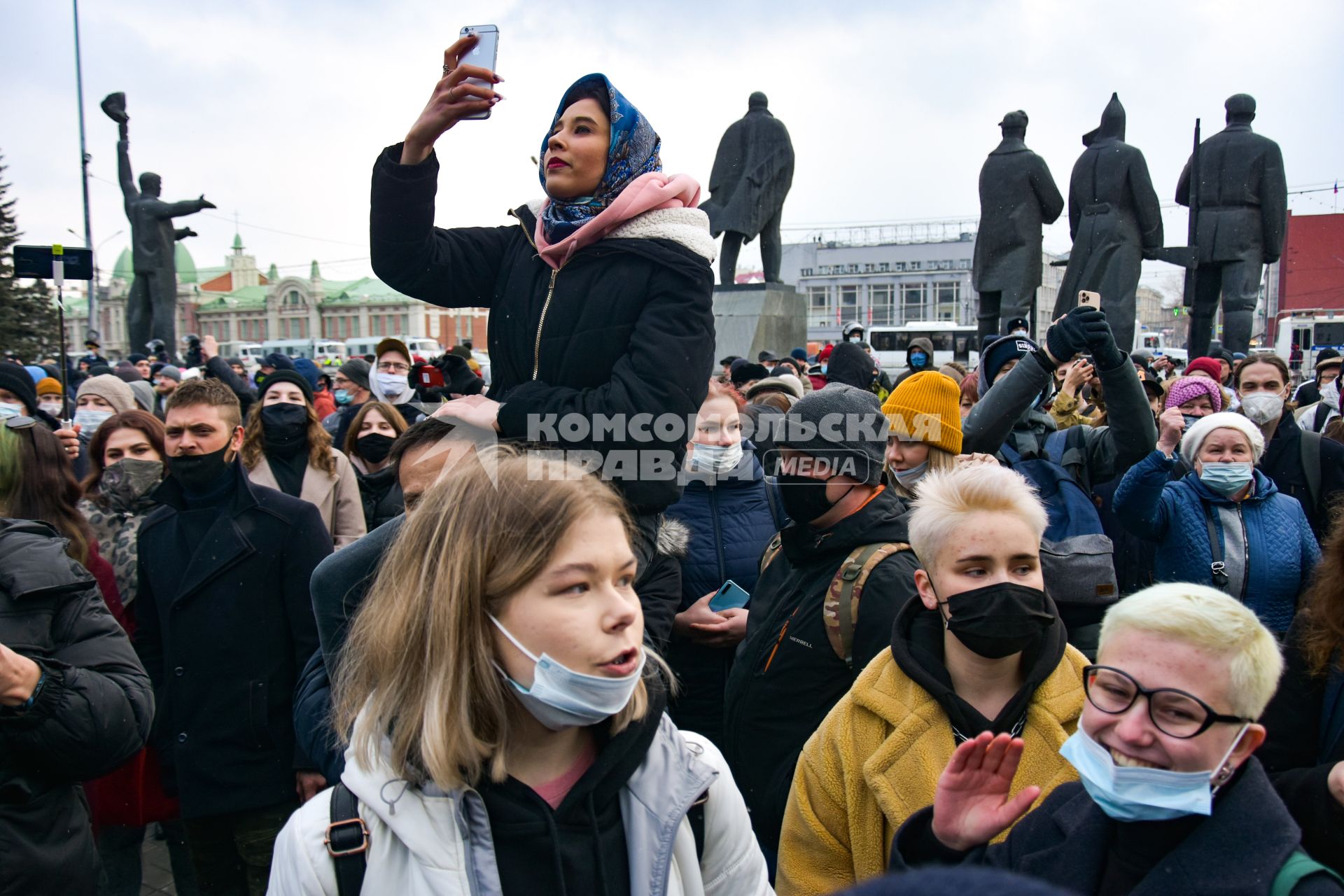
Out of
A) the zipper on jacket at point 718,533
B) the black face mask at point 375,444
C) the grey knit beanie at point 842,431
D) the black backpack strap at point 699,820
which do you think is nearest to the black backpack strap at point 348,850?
the black backpack strap at point 699,820

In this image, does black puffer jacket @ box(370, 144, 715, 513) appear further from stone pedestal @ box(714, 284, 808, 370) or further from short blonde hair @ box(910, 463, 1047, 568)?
stone pedestal @ box(714, 284, 808, 370)

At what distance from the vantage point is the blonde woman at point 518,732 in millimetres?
1500

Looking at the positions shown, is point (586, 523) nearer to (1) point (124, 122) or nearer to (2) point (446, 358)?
(2) point (446, 358)

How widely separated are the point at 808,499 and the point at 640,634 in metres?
1.33

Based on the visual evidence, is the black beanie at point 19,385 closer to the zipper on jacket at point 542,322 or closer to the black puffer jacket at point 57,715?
the black puffer jacket at point 57,715

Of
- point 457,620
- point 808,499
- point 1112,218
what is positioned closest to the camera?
point 457,620

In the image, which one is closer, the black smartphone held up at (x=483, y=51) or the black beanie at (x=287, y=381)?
the black smartphone held up at (x=483, y=51)

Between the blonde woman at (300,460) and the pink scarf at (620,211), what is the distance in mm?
3121

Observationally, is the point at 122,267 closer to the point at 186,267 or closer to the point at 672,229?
the point at 186,267

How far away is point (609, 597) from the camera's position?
1.62 m

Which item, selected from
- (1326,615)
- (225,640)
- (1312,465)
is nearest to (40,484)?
(225,640)

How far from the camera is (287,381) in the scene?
17.1 ft

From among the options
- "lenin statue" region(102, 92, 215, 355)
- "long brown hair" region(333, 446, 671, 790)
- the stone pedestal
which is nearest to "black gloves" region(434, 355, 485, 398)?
"long brown hair" region(333, 446, 671, 790)

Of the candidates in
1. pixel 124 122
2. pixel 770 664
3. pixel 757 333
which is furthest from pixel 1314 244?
pixel 770 664
